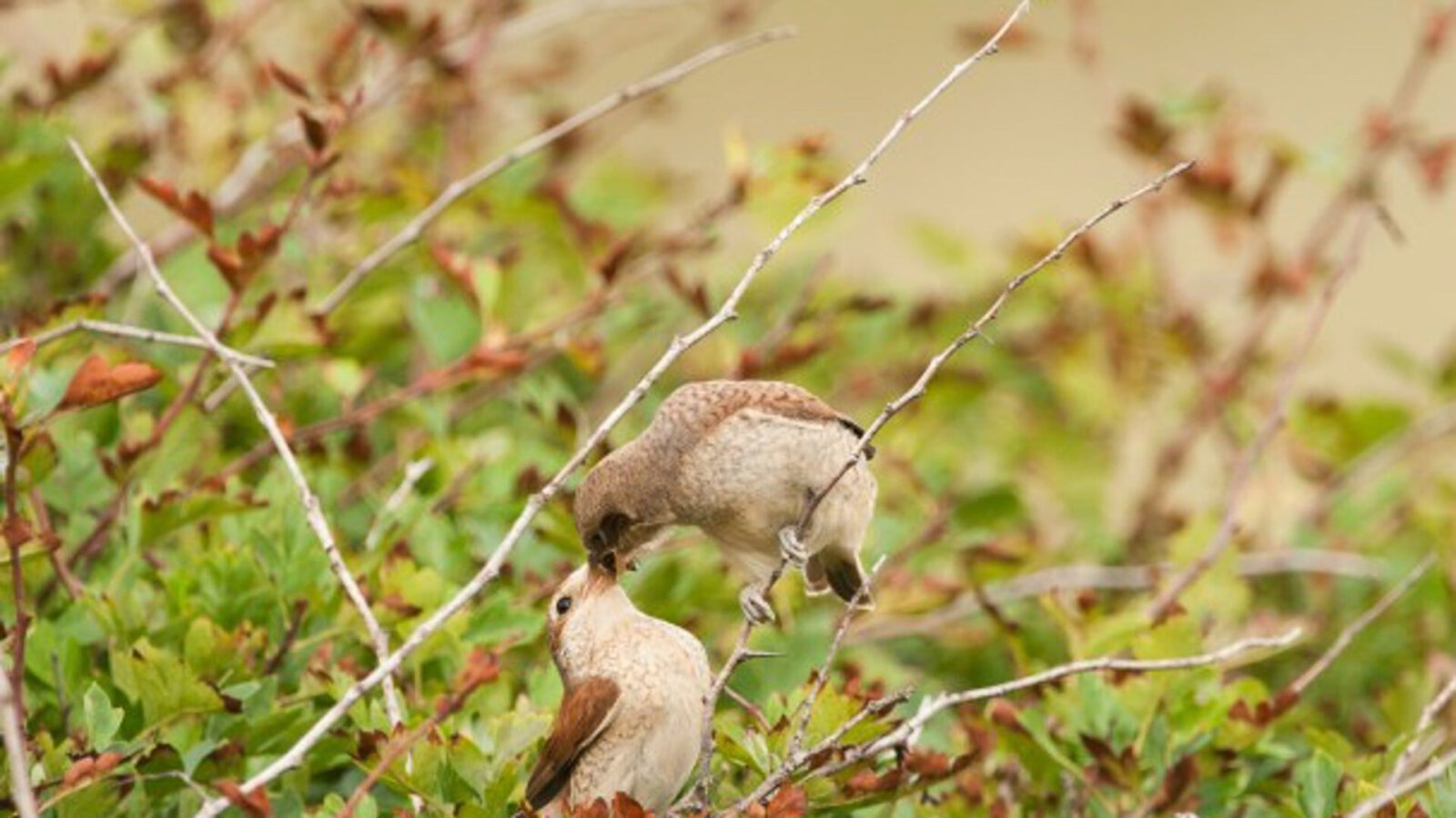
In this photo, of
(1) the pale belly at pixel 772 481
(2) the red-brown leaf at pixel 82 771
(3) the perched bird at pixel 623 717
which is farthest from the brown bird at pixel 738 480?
(2) the red-brown leaf at pixel 82 771

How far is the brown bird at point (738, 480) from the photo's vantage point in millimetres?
2553

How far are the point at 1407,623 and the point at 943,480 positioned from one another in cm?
81

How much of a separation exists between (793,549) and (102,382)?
76 cm

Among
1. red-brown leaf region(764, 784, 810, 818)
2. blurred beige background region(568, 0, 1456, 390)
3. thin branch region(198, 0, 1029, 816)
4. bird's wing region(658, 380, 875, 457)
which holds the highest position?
thin branch region(198, 0, 1029, 816)

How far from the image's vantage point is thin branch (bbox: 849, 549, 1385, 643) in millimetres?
3463

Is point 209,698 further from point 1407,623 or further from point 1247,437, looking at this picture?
point 1247,437

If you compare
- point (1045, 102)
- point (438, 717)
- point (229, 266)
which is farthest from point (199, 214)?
point (1045, 102)

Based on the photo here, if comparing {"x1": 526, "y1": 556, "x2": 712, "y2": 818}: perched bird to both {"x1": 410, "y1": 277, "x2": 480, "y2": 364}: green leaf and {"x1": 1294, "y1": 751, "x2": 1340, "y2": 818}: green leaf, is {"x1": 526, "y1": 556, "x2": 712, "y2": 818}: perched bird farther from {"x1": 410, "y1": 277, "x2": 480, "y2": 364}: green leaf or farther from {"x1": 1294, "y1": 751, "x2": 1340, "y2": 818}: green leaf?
{"x1": 410, "y1": 277, "x2": 480, "y2": 364}: green leaf

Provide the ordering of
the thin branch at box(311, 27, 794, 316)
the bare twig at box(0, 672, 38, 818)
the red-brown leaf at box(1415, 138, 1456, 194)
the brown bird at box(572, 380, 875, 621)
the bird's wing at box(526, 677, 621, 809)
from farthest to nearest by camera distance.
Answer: the red-brown leaf at box(1415, 138, 1456, 194)
the thin branch at box(311, 27, 794, 316)
the brown bird at box(572, 380, 875, 621)
the bird's wing at box(526, 677, 621, 809)
the bare twig at box(0, 672, 38, 818)

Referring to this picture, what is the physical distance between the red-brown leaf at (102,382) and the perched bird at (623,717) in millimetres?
552

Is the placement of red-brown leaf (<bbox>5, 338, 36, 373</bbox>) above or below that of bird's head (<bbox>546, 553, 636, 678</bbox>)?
above

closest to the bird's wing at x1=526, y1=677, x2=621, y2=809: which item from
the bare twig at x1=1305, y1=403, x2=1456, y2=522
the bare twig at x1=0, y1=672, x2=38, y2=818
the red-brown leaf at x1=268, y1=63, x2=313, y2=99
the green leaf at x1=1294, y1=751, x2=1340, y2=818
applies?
the bare twig at x1=0, y1=672, x2=38, y2=818

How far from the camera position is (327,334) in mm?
3020

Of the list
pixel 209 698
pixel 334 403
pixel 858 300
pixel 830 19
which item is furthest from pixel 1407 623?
pixel 830 19
